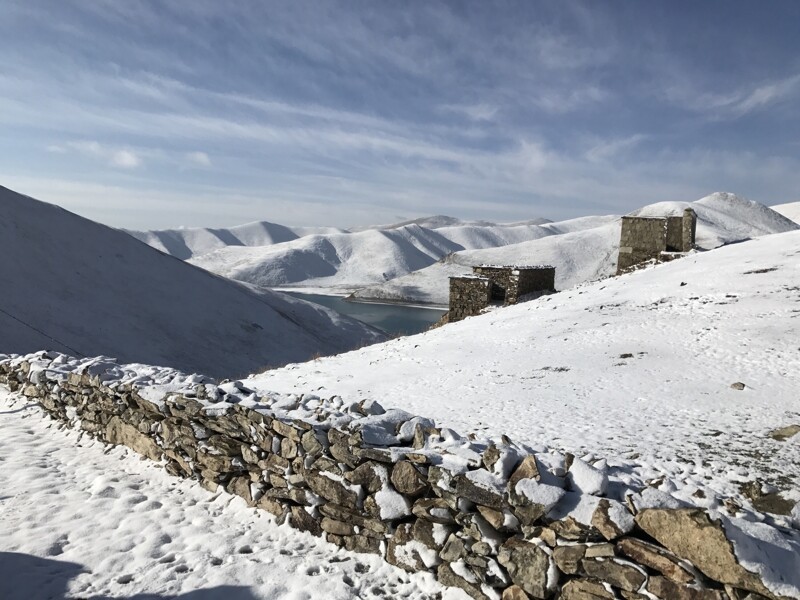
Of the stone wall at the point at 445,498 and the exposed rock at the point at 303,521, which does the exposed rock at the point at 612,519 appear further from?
the exposed rock at the point at 303,521

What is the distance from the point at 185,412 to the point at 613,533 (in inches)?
190

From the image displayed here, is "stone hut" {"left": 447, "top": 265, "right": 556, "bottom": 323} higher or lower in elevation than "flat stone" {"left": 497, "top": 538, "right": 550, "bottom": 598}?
higher

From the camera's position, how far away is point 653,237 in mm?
23484

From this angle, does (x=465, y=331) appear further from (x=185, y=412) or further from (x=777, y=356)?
(x=185, y=412)

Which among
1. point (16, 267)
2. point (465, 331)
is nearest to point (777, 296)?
point (465, 331)

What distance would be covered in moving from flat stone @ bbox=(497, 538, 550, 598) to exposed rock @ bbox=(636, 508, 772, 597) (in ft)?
2.34

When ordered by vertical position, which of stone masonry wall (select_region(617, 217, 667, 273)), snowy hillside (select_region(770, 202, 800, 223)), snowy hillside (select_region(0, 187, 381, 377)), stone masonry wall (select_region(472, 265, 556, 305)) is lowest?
snowy hillside (select_region(0, 187, 381, 377))

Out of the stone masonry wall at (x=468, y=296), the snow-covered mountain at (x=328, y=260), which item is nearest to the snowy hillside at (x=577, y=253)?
the snow-covered mountain at (x=328, y=260)

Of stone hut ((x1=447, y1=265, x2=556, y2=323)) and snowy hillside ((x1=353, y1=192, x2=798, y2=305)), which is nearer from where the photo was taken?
stone hut ((x1=447, y1=265, x2=556, y2=323))

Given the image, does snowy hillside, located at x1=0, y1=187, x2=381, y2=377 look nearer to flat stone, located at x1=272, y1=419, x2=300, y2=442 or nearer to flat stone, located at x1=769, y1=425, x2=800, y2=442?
flat stone, located at x1=272, y1=419, x2=300, y2=442

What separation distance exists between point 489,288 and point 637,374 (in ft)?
44.1

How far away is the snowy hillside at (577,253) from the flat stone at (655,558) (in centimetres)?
6615

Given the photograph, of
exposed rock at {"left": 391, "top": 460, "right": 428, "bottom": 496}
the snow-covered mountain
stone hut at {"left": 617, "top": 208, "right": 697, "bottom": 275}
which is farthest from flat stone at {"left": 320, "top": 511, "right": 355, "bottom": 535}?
the snow-covered mountain

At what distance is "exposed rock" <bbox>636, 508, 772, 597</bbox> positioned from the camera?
2791 millimetres
